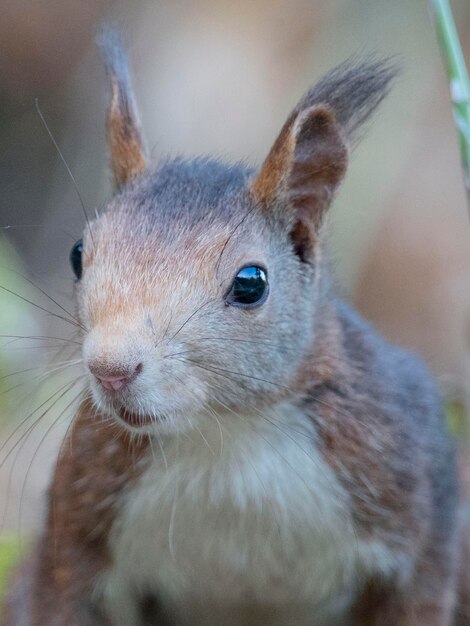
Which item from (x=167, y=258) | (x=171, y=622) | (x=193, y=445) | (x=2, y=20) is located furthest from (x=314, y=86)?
(x=2, y=20)

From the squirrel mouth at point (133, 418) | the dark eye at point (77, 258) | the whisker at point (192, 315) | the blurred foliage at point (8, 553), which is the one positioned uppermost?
the dark eye at point (77, 258)

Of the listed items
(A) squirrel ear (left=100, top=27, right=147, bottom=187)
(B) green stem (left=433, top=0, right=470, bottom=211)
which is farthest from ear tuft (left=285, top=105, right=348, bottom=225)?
(A) squirrel ear (left=100, top=27, right=147, bottom=187)

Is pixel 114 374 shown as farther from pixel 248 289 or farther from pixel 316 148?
pixel 316 148

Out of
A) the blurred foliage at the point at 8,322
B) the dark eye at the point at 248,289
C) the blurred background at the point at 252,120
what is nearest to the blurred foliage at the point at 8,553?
the blurred foliage at the point at 8,322

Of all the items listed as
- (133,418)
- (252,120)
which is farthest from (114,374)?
(252,120)

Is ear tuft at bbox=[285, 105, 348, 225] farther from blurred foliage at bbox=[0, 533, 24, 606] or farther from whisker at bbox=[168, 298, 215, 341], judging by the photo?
blurred foliage at bbox=[0, 533, 24, 606]

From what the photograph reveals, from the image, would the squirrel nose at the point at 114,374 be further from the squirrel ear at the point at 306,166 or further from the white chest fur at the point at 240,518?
the squirrel ear at the point at 306,166

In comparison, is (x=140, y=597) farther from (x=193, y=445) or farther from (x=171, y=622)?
(x=193, y=445)
